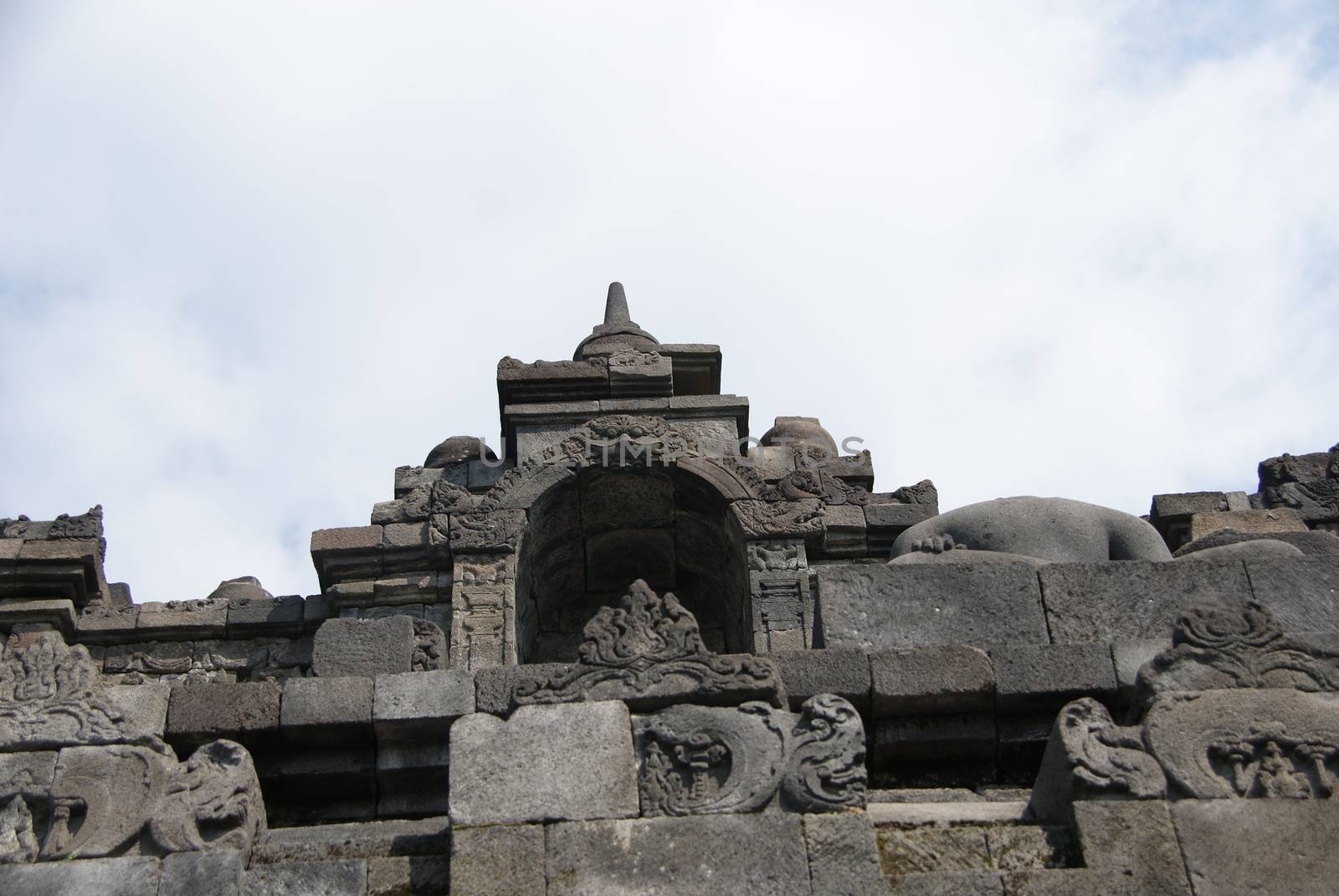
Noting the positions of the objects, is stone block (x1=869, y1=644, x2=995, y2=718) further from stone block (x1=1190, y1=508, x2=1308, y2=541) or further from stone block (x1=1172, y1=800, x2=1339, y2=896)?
stone block (x1=1190, y1=508, x2=1308, y2=541)

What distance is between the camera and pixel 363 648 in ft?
34.8

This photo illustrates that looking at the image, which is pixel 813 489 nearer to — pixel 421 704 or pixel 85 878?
pixel 421 704

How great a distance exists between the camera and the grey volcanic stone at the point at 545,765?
831cm

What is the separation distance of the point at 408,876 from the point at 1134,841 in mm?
3160

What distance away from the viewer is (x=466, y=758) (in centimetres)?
855

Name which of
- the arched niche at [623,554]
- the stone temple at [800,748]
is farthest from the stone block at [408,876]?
the arched niche at [623,554]

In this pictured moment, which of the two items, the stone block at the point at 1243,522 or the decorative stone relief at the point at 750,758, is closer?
the decorative stone relief at the point at 750,758

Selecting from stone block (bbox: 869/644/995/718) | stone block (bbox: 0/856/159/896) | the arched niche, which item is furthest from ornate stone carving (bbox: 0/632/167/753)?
the arched niche

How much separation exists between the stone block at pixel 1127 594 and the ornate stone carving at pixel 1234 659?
33.1 inches

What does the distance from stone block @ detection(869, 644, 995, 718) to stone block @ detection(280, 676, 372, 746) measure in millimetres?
2510

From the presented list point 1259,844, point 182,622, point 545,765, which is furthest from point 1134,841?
point 182,622

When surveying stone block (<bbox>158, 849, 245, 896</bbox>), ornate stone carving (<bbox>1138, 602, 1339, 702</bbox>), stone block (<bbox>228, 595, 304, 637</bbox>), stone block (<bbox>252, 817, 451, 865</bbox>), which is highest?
stone block (<bbox>228, 595, 304, 637</bbox>)

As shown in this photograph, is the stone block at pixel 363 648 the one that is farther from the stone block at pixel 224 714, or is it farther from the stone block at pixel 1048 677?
the stone block at pixel 1048 677

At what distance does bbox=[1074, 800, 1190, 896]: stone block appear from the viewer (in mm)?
7922
